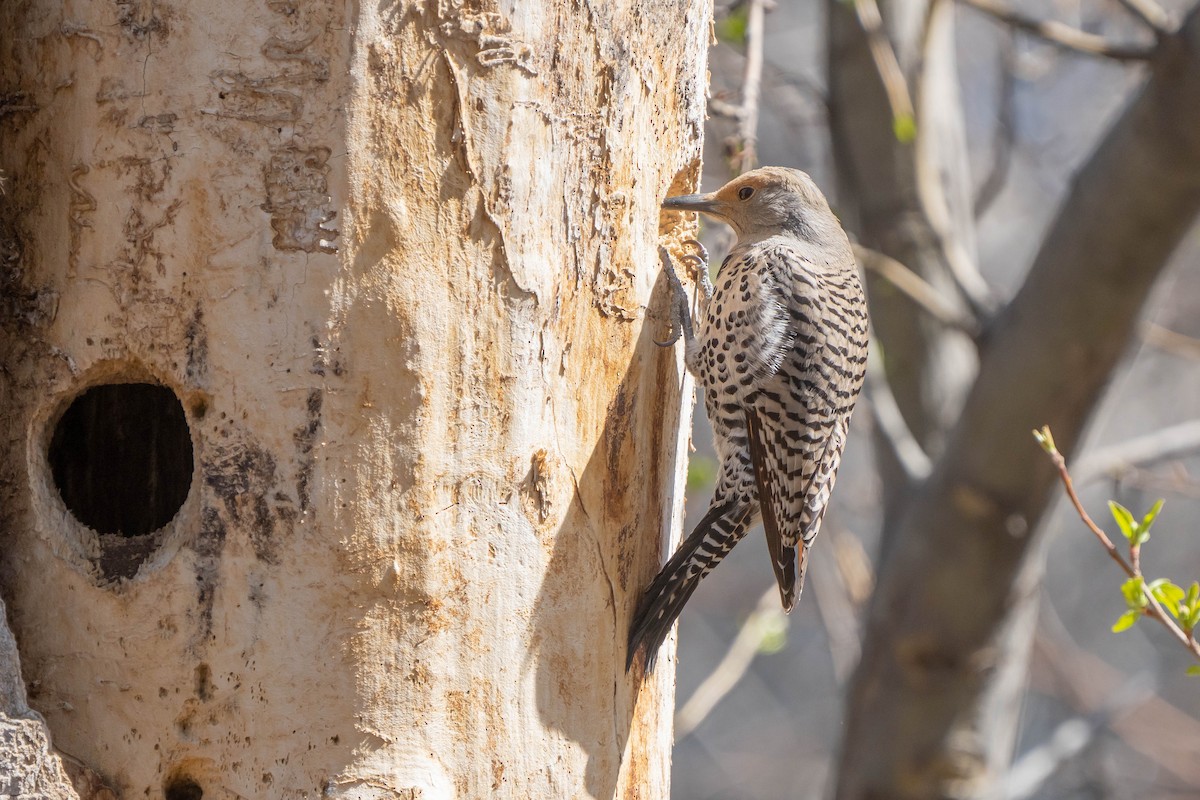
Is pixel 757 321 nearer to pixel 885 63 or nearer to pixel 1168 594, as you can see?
pixel 1168 594

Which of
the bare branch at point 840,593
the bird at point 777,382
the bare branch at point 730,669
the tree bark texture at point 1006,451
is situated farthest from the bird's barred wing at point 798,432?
the bare branch at point 840,593

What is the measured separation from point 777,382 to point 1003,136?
3.04 m

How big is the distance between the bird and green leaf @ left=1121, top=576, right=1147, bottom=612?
30.3 inches

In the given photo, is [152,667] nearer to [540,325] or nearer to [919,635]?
[540,325]

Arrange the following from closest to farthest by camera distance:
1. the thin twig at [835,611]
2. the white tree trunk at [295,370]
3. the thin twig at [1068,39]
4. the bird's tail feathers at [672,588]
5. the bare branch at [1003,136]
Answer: the white tree trunk at [295,370]
the bird's tail feathers at [672,588]
the thin twig at [1068,39]
the bare branch at [1003,136]
the thin twig at [835,611]

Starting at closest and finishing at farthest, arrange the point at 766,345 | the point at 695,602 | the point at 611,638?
the point at 611,638
the point at 766,345
the point at 695,602

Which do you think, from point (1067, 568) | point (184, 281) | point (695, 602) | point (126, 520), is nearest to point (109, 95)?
point (184, 281)

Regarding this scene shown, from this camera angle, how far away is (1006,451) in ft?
12.8

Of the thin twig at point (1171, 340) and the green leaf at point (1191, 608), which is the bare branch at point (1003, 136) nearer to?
the thin twig at point (1171, 340)

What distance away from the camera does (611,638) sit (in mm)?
2256

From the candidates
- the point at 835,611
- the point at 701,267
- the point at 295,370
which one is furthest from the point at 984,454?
the point at 835,611

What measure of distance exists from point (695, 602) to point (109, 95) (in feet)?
35.4

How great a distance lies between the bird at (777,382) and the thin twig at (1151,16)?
4.39 ft

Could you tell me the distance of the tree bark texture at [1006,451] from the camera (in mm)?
3619
